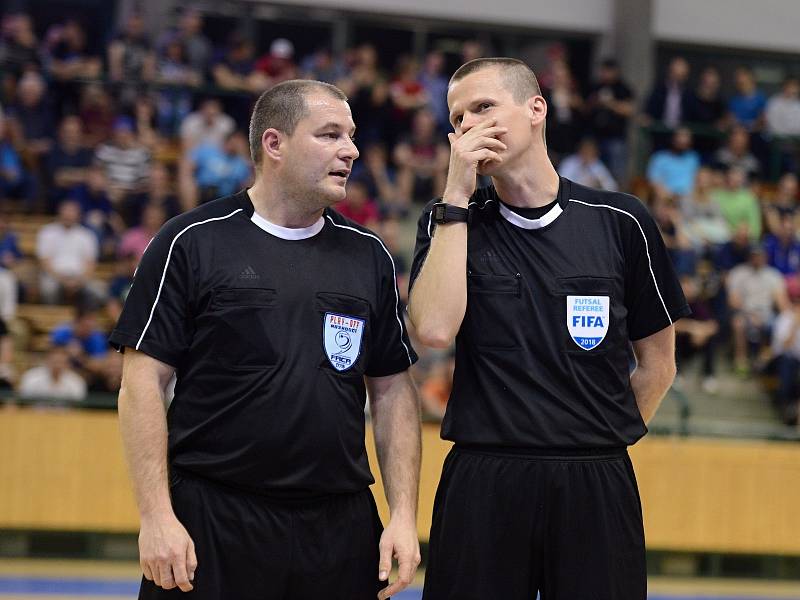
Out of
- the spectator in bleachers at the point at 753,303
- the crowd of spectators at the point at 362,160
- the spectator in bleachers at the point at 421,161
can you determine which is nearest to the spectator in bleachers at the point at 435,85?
the crowd of spectators at the point at 362,160

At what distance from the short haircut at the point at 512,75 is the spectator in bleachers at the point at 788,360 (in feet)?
33.9

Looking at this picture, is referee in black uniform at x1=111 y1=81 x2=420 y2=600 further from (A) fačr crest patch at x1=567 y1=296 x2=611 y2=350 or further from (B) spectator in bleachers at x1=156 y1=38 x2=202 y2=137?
(B) spectator in bleachers at x1=156 y1=38 x2=202 y2=137

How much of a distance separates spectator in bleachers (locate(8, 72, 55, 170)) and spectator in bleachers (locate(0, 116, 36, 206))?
169 mm

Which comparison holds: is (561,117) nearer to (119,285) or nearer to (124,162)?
(124,162)

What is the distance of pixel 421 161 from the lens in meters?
16.7

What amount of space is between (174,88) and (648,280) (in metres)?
12.8

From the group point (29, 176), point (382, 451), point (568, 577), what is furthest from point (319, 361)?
point (29, 176)

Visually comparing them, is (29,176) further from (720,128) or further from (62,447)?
(720,128)

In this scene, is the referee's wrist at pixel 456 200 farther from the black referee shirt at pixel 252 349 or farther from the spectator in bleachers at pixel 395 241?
the spectator in bleachers at pixel 395 241

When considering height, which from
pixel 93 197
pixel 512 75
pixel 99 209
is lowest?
pixel 512 75

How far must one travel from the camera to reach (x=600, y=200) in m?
4.61

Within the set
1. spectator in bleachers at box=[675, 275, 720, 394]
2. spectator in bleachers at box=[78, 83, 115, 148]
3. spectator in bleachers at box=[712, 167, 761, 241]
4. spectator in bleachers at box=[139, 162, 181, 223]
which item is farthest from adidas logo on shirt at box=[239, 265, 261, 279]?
spectator in bleachers at box=[712, 167, 761, 241]

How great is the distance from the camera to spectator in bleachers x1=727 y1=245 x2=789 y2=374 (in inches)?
607

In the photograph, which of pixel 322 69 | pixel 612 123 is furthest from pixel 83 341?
pixel 612 123
